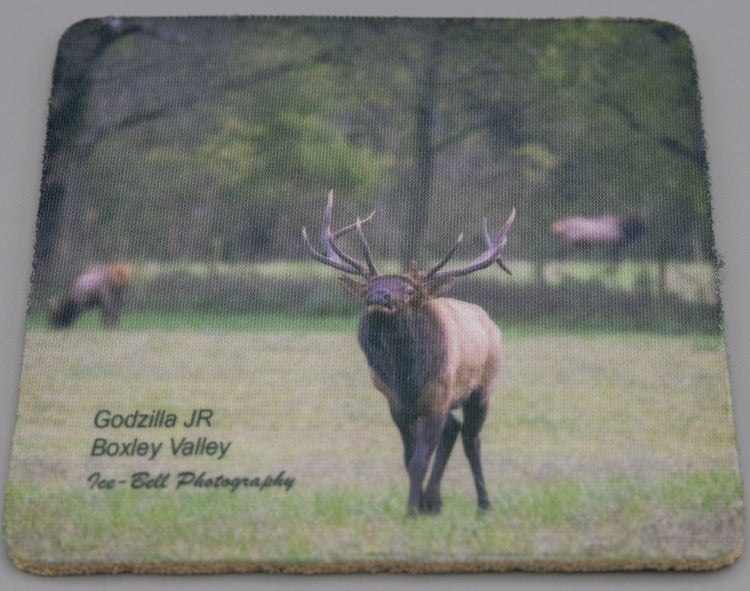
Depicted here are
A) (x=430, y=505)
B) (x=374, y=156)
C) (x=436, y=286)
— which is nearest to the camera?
(x=430, y=505)

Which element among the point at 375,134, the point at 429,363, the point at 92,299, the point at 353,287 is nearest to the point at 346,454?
the point at 429,363

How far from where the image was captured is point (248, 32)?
2.70m

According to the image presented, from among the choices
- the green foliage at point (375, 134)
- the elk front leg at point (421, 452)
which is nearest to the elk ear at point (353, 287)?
the green foliage at point (375, 134)

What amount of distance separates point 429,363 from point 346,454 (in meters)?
0.28

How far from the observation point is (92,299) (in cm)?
243

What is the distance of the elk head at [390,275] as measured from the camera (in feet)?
7.64

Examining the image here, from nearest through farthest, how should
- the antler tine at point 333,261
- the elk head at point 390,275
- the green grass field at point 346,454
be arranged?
1. the green grass field at point 346,454
2. the elk head at point 390,275
3. the antler tine at point 333,261

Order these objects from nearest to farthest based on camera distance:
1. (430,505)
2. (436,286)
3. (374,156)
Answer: (430,505), (436,286), (374,156)

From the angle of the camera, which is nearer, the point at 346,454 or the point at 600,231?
the point at 346,454

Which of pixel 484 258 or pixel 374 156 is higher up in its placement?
pixel 374 156

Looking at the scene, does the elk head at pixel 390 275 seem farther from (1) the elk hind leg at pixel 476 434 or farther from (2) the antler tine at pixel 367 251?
(1) the elk hind leg at pixel 476 434

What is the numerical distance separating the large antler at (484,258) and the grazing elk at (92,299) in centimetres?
74

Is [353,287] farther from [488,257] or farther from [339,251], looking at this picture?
[488,257]

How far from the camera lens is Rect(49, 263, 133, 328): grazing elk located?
2.43 meters
